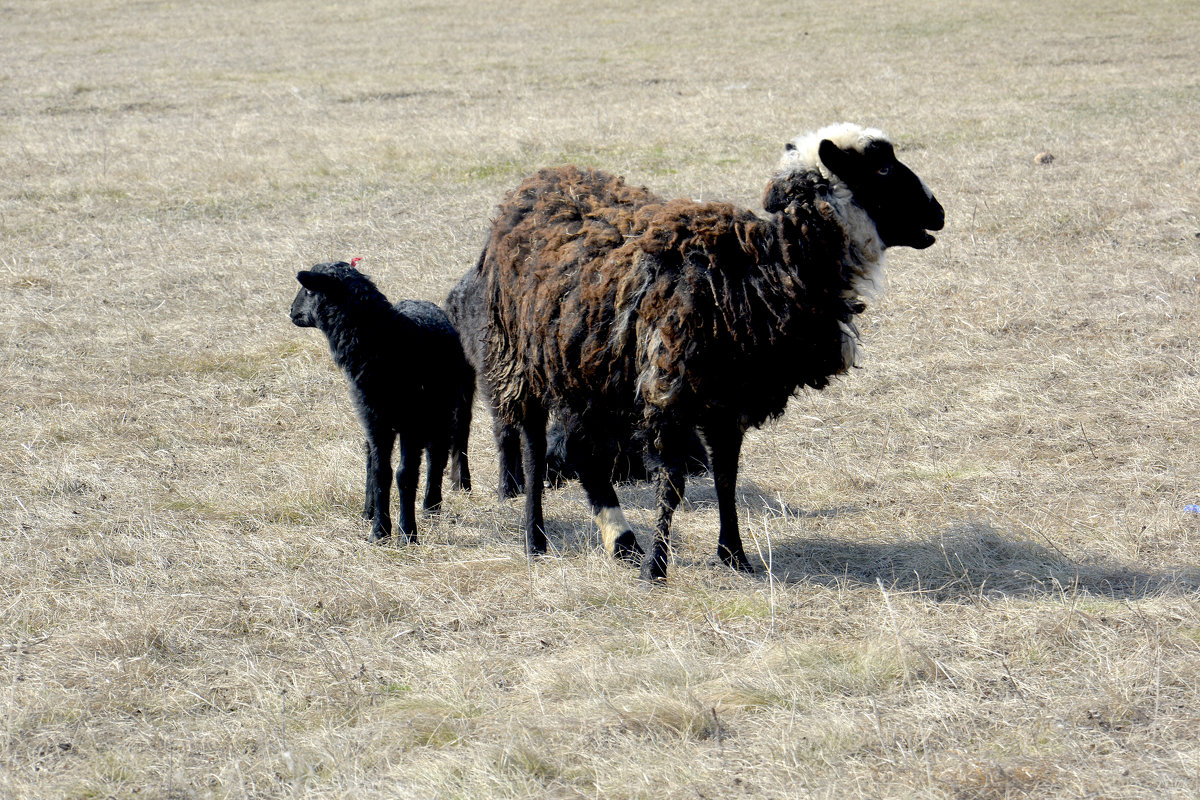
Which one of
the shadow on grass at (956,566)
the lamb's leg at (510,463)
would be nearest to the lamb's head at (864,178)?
the shadow on grass at (956,566)

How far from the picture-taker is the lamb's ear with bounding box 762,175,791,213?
537 cm

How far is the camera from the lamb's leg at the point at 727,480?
17.8 ft

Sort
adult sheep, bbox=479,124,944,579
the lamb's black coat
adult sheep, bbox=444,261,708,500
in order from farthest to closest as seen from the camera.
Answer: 1. adult sheep, bbox=444,261,708,500
2. the lamb's black coat
3. adult sheep, bbox=479,124,944,579

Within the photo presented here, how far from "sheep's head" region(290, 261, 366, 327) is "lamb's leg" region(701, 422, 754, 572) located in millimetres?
Result: 2149

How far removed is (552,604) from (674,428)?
1.03 meters

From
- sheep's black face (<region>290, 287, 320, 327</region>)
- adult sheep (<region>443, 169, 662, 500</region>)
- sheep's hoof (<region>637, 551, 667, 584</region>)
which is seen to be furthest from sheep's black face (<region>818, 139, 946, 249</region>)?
sheep's black face (<region>290, 287, 320, 327</region>)

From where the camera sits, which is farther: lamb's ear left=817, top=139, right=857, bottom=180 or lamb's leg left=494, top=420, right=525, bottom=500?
lamb's leg left=494, top=420, right=525, bottom=500

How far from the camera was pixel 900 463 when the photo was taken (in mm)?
6961

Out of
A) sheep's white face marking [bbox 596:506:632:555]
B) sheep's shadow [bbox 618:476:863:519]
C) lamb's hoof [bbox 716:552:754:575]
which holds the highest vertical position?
sheep's white face marking [bbox 596:506:632:555]

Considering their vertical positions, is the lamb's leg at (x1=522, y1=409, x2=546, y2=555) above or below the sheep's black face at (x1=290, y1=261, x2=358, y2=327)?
below

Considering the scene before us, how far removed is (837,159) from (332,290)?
2.78 meters

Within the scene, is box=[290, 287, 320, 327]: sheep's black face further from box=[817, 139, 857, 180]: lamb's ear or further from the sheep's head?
box=[817, 139, 857, 180]: lamb's ear

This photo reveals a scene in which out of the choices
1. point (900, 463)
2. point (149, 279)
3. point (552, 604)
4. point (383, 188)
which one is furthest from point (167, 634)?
point (383, 188)

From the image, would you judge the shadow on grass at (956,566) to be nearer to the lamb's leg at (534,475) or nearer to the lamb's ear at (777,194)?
the lamb's leg at (534,475)
